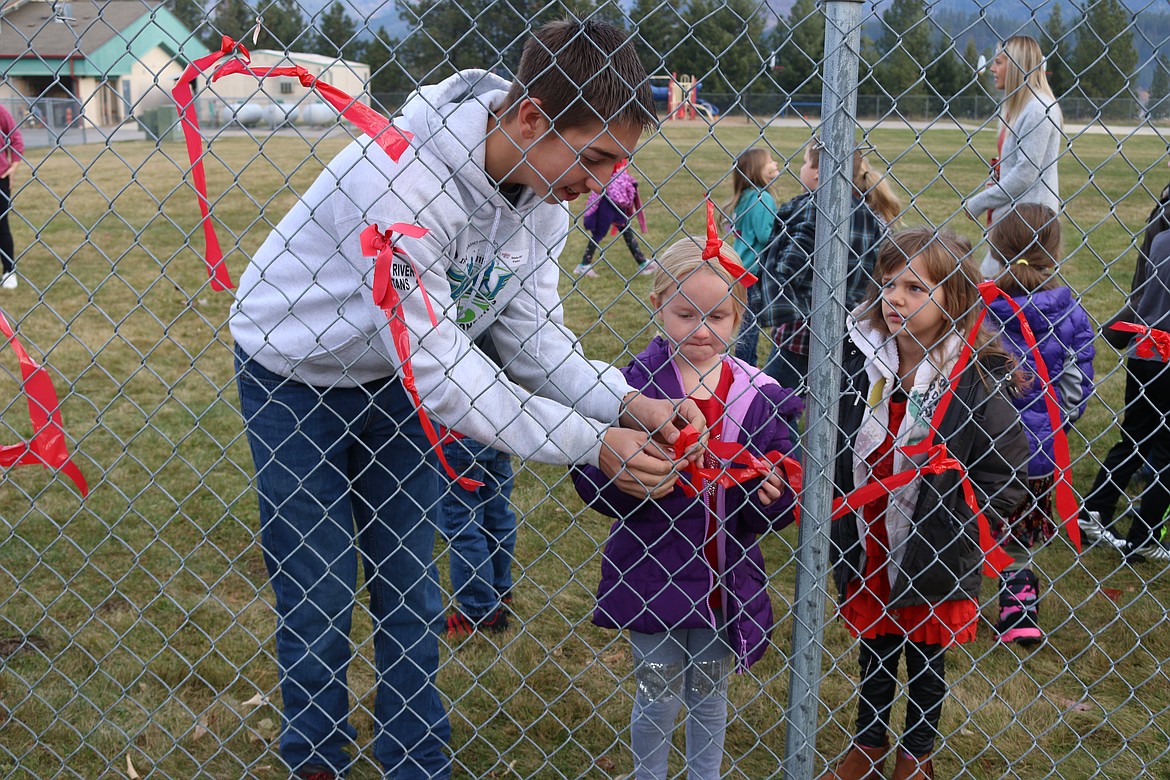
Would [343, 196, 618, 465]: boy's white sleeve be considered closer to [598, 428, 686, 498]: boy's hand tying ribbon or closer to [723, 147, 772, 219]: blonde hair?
[598, 428, 686, 498]: boy's hand tying ribbon

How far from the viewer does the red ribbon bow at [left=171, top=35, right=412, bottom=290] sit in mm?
1822

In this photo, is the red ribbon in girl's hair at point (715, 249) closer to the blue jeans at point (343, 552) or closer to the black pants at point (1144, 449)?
the blue jeans at point (343, 552)

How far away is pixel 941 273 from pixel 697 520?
1013mm

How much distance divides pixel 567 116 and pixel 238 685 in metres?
2.28

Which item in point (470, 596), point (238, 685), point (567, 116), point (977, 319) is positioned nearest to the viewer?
point (567, 116)

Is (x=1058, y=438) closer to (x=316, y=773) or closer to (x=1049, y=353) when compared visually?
(x=1049, y=353)

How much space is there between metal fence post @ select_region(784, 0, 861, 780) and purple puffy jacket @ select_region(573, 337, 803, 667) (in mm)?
190

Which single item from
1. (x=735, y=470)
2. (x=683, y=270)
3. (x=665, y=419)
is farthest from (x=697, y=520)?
(x=683, y=270)

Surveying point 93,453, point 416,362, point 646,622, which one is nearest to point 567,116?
point 416,362

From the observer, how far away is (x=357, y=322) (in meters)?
2.10

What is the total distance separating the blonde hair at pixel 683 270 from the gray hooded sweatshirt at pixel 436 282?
0.86ft

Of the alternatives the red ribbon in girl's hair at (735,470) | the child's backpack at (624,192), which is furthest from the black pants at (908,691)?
A: the child's backpack at (624,192)

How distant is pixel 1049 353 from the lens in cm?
360

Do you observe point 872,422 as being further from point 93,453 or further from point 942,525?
point 93,453
